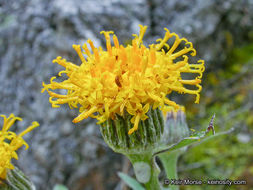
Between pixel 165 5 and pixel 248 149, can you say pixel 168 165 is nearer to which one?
pixel 248 149

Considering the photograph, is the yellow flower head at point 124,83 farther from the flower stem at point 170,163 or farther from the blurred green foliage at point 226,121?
the blurred green foliage at point 226,121

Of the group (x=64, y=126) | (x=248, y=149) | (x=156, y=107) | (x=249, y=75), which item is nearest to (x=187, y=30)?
(x=249, y=75)

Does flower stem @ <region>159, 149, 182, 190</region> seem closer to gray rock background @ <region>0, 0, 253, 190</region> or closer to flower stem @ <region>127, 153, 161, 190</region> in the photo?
flower stem @ <region>127, 153, 161, 190</region>

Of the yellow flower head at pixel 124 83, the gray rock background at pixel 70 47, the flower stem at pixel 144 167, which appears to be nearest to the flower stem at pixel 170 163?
the flower stem at pixel 144 167

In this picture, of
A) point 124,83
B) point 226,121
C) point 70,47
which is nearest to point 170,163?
point 124,83

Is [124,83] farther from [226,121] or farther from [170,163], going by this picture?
[226,121]

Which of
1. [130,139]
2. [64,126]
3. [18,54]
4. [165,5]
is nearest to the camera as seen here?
[130,139]
